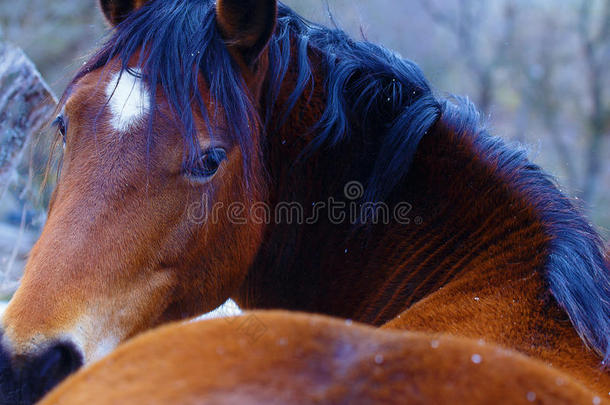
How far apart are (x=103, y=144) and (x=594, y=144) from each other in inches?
413

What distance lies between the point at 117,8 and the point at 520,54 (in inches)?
412

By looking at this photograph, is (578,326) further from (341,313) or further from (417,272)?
(341,313)

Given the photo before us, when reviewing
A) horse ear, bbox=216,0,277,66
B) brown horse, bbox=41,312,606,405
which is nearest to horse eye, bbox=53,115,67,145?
horse ear, bbox=216,0,277,66

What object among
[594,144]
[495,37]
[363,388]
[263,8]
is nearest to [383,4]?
[495,37]

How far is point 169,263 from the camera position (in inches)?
61.2

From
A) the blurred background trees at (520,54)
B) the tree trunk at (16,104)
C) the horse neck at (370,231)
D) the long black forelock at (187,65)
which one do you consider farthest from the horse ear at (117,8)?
the blurred background trees at (520,54)

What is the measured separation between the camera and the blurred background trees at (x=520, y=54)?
32.1ft

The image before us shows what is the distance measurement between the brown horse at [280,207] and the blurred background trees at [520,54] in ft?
26.8

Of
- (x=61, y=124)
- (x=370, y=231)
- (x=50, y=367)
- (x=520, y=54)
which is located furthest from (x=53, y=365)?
(x=520, y=54)

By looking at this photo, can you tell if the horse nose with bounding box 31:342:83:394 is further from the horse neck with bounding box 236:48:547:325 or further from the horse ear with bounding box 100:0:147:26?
the horse ear with bounding box 100:0:147:26

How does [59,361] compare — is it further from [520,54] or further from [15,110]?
[520,54]

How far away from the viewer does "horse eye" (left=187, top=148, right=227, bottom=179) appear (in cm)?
156

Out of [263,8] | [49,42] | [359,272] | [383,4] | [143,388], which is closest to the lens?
[143,388]

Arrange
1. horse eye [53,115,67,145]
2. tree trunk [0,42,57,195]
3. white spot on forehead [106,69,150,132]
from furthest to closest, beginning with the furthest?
tree trunk [0,42,57,195] → horse eye [53,115,67,145] → white spot on forehead [106,69,150,132]
